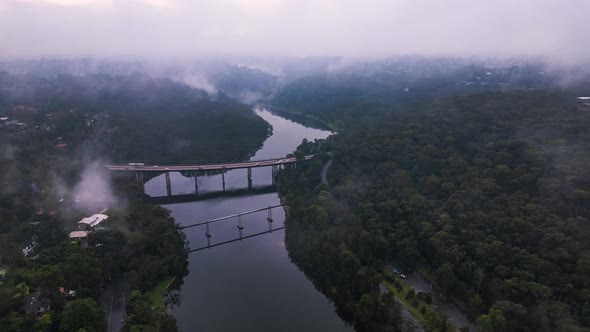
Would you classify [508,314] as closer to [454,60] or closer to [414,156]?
[414,156]

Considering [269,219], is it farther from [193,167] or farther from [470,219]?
[470,219]

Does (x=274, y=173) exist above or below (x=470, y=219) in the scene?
below

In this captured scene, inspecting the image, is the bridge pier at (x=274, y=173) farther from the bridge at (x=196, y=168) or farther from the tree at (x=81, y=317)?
the tree at (x=81, y=317)

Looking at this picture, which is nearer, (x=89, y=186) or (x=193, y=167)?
(x=89, y=186)

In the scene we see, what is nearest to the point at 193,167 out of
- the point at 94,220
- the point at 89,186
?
the point at 89,186

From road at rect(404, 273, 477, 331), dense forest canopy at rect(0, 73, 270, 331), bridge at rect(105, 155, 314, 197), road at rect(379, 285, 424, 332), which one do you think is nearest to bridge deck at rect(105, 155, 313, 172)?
bridge at rect(105, 155, 314, 197)

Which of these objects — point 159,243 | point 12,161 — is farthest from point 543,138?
point 12,161

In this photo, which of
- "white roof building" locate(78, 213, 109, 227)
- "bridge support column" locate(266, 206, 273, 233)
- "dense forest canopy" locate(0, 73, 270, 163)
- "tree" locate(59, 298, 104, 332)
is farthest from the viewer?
"dense forest canopy" locate(0, 73, 270, 163)

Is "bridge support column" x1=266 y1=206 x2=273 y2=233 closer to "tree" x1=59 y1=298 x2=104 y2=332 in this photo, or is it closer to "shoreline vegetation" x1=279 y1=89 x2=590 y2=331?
"shoreline vegetation" x1=279 y1=89 x2=590 y2=331
